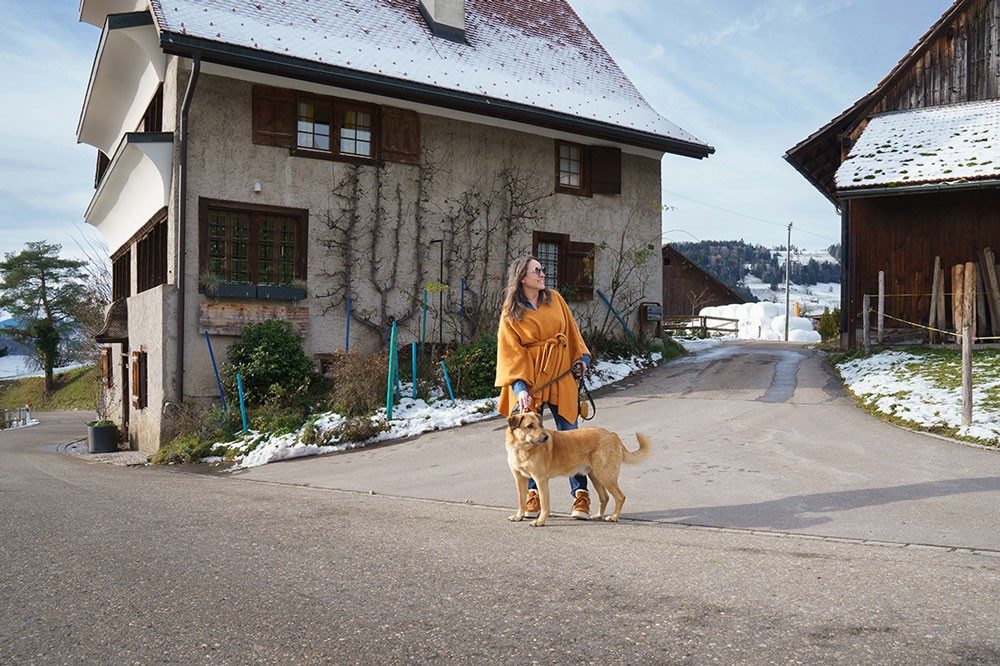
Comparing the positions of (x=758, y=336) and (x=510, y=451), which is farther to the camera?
(x=758, y=336)

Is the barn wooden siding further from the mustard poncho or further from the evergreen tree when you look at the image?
the evergreen tree

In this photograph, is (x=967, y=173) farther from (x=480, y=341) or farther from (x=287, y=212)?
(x=287, y=212)

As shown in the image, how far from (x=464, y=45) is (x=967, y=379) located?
12.1 meters

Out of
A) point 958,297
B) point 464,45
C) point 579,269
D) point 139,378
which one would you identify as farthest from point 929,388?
point 139,378

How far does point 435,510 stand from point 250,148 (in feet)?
31.7

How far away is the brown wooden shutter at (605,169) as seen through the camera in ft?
61.0

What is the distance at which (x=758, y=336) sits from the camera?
4547 centimetres

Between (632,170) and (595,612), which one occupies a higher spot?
(632,170)

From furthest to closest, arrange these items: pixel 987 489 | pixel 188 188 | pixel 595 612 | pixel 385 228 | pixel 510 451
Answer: pixel 385 228, pixel 188 188, pixel 987 489, pixel 510 451, pixel 595 612

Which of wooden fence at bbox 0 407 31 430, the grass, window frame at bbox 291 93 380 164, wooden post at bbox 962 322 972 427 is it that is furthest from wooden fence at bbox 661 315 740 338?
the grass

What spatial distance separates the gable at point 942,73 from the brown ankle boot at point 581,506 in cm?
1606

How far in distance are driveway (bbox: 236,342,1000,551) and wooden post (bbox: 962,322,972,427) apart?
611mm

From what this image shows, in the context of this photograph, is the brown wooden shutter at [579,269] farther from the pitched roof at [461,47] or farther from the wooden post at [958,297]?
the wooden post at [958,297]

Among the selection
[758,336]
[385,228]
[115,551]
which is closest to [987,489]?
[115,551]
